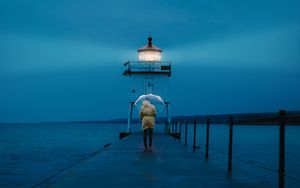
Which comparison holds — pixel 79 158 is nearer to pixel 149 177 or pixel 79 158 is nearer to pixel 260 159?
pixel 260 159

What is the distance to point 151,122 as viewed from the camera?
47.6ft

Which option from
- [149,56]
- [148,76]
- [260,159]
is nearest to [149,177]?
[260,159]

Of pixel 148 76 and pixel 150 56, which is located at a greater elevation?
pixel 150 56

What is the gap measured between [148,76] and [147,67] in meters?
0.69

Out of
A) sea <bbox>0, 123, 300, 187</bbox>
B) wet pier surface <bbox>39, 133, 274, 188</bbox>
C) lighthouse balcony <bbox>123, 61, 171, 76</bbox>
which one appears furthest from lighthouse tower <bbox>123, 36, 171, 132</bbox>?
wet pier surface <bbox>39, 133, 274, 188</bbox>

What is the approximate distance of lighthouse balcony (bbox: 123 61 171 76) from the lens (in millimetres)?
32312

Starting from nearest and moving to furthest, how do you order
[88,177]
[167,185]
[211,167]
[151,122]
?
[167,185]
[88,177]
[211,167]
[151,122]

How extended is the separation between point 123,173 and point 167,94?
24.6m

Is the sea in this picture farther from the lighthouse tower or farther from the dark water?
the lighthouse tower

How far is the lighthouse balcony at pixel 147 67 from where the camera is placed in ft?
106

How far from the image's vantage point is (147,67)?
107 feet

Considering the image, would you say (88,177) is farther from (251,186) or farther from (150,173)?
(251,186)

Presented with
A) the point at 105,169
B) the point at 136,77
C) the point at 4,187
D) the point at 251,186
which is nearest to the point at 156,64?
the point at 136,77

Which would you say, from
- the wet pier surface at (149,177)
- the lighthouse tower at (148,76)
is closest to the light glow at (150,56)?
the lighthouse tower at (148,76)
